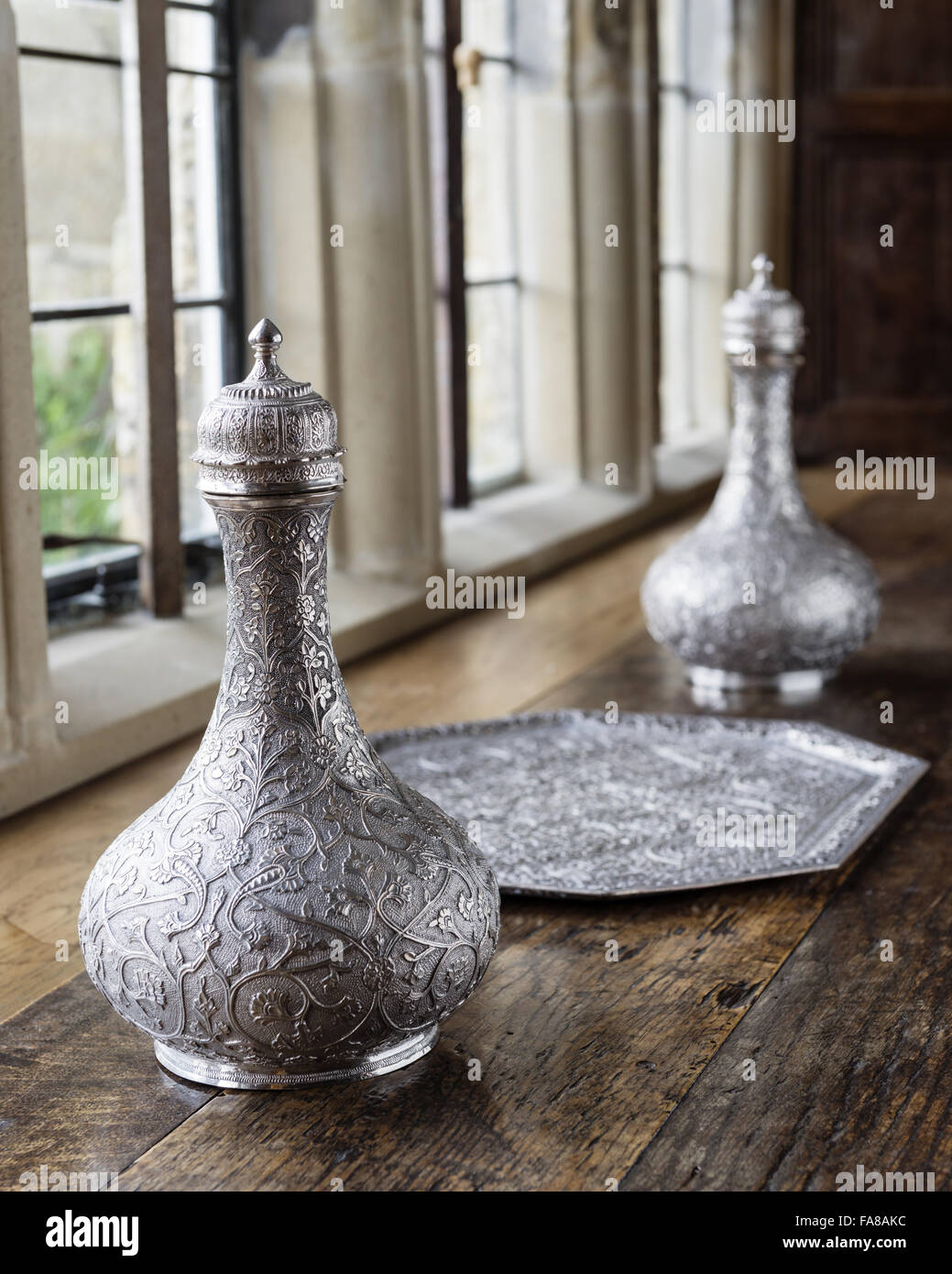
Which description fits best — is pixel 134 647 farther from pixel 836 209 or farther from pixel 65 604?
pixel 836 209

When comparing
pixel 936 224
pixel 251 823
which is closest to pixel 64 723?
pixel 251 823

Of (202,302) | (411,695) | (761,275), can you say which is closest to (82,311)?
(202,302)

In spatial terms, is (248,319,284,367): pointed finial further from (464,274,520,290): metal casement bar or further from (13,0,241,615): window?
(464,274,520,290): metal casement bar

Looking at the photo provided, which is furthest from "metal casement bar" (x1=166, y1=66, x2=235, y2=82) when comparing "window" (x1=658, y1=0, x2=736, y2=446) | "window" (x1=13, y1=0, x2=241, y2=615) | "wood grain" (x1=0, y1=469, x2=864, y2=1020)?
"window" (x1=658, y1=0, x2=736, y2=446)

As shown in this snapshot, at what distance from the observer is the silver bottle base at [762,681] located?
2986 mm

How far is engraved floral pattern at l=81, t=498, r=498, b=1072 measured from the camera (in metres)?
1.45

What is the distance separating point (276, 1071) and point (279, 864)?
0.21 m

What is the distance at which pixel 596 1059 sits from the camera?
1.60 metres

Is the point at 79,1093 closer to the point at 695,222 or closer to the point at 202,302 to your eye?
the point at 202,302

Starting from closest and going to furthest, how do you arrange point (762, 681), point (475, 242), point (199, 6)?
point (762, 681) → point (199, 6) → point (475, 242)

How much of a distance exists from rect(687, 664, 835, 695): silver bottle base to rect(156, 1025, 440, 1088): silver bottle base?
1.54 metres

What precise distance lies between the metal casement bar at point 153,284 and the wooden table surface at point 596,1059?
2.53 feet

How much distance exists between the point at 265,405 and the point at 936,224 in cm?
529

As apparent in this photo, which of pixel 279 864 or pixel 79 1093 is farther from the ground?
pixel 279 864
